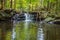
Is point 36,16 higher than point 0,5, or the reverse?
point 0,5

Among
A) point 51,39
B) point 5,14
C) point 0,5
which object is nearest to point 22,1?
point 0,5

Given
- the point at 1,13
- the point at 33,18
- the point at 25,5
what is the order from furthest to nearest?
the point at 25,5 → the point at 33,18 → the point at 1,13

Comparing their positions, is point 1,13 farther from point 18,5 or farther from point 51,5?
point 18,5

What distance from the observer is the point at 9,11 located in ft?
109

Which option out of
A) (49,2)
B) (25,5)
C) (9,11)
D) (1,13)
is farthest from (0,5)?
(25,5)

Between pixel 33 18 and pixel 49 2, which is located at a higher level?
pixel 49 2

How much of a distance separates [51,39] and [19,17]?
27.3 metres

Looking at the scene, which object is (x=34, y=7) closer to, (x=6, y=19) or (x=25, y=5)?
(x=25, y=5)

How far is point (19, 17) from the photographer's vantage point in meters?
39.0

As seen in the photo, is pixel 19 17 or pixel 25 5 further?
pixel 25 5

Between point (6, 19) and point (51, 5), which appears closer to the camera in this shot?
point (6, 19)

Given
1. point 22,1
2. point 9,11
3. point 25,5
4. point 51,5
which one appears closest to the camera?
point 9,11

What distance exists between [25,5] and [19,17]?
727 inches

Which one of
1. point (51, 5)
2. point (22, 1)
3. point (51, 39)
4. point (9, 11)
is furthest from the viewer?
point (22, 1)
